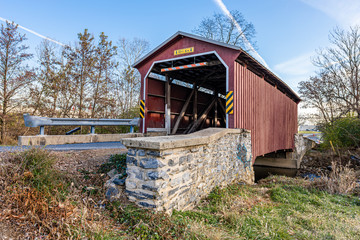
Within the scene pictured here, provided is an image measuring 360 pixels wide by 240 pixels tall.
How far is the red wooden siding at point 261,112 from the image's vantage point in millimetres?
6621

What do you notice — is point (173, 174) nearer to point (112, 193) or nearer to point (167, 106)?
point (112, 193)

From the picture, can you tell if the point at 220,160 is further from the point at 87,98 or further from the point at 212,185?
the point at 87,98

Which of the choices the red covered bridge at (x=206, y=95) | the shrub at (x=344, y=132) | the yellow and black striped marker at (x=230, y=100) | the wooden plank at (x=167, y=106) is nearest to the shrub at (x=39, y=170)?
the red covered bridge at (x=206, y=95)

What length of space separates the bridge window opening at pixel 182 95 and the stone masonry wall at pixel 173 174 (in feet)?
11.2

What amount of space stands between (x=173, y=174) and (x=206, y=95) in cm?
781

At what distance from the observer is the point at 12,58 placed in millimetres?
9609

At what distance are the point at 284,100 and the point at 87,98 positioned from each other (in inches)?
425

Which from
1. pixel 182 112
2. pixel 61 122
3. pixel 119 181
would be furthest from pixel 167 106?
pixel 119 181

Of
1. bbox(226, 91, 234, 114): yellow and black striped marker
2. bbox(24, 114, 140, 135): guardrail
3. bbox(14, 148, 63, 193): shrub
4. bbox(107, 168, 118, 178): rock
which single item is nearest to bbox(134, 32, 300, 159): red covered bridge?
bbox(226, 91, 234, 114): yellow and black striped marker

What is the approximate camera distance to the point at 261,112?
8461 mm

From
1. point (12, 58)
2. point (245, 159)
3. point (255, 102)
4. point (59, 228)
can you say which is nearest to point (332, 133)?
point (255, 102)

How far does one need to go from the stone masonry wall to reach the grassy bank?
175mm

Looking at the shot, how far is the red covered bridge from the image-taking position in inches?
253

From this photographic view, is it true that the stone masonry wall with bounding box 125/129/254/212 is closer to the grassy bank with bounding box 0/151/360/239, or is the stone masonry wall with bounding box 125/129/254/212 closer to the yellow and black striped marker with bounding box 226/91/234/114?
the grassy bank with bounding box 0/151/360/239
